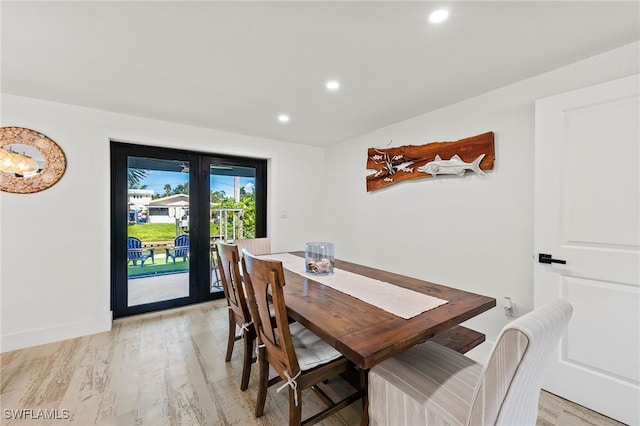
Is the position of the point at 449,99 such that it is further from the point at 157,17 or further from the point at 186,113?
the point at 186,113

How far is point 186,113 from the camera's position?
2807 millimetres

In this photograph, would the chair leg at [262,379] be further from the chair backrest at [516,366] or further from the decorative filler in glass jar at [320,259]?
the chair backrest at [516,366]

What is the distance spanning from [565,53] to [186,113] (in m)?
3.23

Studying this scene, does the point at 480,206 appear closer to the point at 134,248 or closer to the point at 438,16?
the point at 438,16

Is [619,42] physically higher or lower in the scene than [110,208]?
higher

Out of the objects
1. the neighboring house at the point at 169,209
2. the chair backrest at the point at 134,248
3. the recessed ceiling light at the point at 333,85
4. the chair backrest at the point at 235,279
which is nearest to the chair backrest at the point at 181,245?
the neighboring house at the point at 169,209

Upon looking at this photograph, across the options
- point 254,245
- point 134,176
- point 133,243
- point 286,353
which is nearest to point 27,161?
point 134,176

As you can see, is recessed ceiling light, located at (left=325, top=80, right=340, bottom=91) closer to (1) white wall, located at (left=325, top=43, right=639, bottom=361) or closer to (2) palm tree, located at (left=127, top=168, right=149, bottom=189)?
(1) white wall, located at (left=325, top=43, right=639, bottom=361)

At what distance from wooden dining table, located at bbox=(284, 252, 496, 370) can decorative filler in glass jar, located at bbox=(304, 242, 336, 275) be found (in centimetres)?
28

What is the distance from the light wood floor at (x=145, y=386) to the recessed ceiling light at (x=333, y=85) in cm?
229

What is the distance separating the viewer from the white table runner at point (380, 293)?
139cm

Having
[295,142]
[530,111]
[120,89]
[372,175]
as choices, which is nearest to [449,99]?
[530,111]

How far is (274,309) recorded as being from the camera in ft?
3.99

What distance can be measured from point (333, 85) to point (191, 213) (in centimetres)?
240
